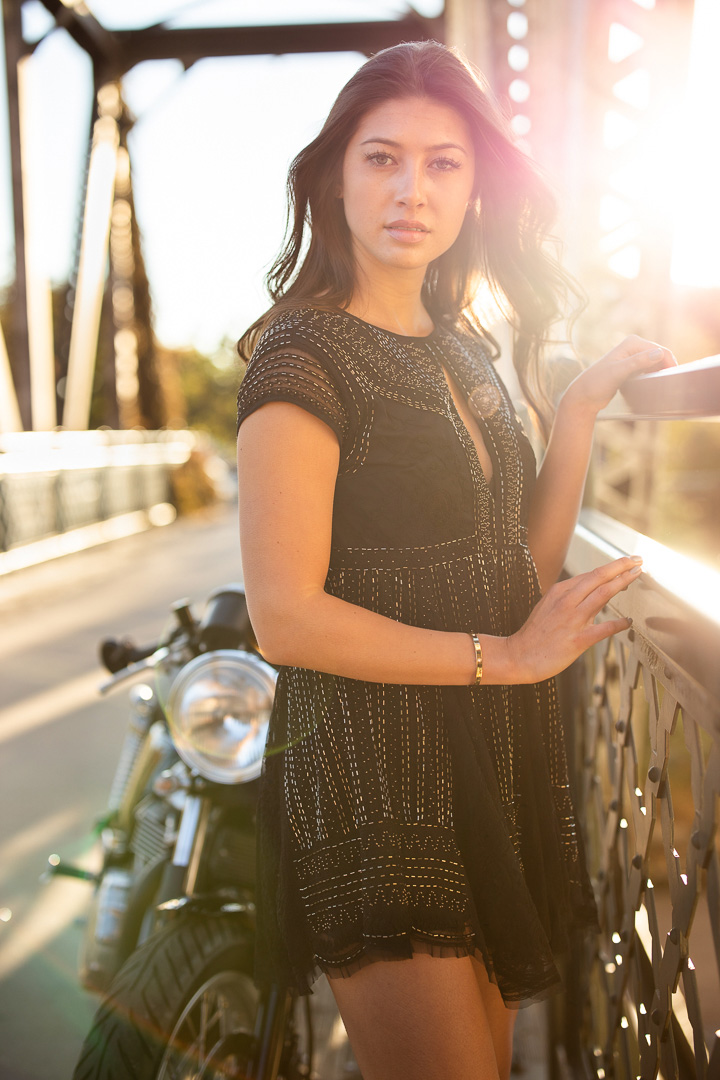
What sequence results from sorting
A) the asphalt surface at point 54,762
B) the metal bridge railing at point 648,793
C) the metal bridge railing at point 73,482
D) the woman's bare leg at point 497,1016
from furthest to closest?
the metal bridge railing at point 73,482 < the asphalt surface at point 54,762 < the woman's bare leg at point 497,1016 < the metal bridge railing at point 648,793

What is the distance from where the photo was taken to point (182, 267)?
35.8 meters

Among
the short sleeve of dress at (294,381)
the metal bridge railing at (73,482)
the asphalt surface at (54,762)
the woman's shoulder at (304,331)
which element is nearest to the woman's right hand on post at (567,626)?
the short sleeve of dress at (294,381)

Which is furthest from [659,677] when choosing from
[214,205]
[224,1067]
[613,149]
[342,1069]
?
[214,205]

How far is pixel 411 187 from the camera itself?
52.8 inches

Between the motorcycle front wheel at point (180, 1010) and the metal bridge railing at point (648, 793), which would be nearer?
the metal bridge railing at point (648, 793)

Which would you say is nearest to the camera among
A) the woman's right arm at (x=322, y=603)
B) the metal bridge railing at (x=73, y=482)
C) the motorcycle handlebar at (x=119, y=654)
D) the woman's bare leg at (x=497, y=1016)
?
the woman's right arm at (x=322, y=603)

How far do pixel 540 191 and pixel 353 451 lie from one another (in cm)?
72

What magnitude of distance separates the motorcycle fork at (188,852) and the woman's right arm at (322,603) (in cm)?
79

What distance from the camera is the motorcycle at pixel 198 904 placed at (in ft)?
4.84

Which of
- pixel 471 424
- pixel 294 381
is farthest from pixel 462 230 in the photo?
pixel 294 381

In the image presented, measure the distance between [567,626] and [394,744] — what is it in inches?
11.9

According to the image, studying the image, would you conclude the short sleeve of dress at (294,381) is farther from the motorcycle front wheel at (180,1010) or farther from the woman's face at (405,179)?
the motorcycle front wheel at (180,1010)

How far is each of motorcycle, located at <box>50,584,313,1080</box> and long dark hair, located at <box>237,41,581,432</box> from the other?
64 centimetres

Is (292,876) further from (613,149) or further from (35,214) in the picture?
(35,214)
